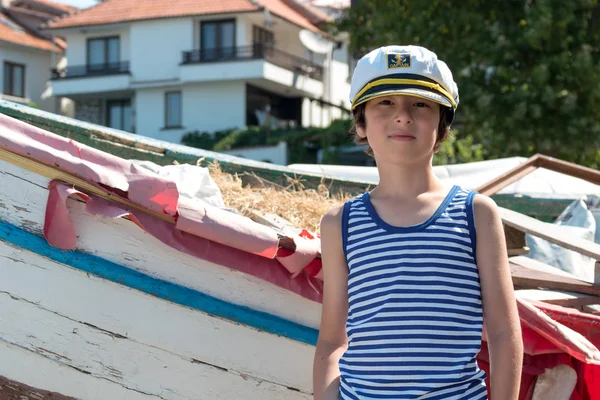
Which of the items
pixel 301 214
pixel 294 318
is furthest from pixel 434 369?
pixel 301 214

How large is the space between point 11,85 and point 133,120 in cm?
564

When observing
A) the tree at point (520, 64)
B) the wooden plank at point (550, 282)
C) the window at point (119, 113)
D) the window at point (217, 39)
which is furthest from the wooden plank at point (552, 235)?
the window at point (119, 113)

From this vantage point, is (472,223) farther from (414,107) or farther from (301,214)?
(301,214)

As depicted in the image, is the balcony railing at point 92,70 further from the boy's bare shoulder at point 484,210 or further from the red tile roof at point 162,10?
the boy's bare shoulder at point 484,210

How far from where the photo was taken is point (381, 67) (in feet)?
7.33

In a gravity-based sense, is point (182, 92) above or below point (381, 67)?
above

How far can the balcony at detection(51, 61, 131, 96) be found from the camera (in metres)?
34.5

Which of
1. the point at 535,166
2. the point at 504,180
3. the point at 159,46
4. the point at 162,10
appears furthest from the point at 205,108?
the point at 504,180

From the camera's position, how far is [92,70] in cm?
3531

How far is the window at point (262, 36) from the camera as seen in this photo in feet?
109

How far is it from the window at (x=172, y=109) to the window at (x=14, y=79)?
7344mm

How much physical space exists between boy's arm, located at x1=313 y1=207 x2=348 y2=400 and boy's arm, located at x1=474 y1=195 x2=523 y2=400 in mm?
355

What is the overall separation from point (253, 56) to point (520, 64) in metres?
17.3

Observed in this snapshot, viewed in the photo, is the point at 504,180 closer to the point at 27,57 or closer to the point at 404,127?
the point at 404,127
